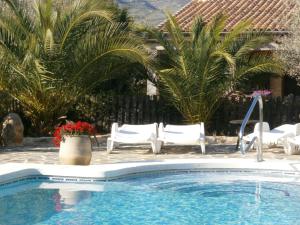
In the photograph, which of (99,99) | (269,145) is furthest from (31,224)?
(99,99)

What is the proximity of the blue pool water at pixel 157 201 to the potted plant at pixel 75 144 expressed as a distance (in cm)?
91

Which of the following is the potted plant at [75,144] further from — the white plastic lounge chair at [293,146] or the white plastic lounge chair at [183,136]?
the white plastic lounge chair at [293,146]

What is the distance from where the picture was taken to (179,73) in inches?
711

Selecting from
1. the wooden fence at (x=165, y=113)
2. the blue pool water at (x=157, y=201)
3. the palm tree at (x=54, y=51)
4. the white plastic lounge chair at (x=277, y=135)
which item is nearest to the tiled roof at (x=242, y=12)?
the wooden fence at (x=165, y=113)

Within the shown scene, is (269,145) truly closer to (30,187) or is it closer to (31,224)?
(30,187)

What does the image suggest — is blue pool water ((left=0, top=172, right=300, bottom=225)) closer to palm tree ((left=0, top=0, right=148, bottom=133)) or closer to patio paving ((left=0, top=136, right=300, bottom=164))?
patio paving ((left=0, top=136, right=300, bottom=164))

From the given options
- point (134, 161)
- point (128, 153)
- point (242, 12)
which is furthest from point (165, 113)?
point (242, 12)

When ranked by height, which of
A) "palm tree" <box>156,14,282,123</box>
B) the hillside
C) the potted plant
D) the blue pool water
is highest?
the hillside

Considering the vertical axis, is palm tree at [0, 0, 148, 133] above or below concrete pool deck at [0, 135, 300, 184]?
above

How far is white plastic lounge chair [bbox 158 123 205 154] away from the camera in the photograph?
14945 millimetres

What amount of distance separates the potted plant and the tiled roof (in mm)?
11733

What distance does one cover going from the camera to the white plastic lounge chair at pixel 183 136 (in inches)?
588

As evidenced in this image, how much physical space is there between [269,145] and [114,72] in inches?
202

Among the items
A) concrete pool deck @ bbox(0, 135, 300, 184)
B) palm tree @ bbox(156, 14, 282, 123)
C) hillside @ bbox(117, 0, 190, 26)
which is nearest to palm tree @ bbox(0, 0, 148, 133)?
palm tree @ bbox(156, 14, 282, 123)
